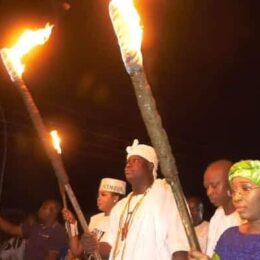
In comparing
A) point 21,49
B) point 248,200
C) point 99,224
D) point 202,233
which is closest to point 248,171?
point 248,200

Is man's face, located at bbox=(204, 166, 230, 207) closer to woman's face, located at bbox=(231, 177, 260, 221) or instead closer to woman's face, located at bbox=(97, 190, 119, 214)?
woman's face, located at bbox=(231, 177, 260, 221)

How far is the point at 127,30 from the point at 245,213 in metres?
1.24

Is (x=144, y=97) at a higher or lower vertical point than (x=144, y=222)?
higher

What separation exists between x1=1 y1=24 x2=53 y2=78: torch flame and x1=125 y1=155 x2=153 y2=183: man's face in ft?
4.08

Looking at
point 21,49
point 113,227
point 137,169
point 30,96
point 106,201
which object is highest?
point 21,49

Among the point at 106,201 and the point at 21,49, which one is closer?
the point at 21,49

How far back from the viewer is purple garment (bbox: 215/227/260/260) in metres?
3.51

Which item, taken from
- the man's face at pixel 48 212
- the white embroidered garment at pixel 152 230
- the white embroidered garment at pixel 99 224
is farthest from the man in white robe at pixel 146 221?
the man's face at pixel 48 212

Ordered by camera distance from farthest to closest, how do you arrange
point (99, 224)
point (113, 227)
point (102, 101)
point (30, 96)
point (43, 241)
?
point (102, 101) < point (43, 241) < point (99, 224) < point (113, 227) < point (30, 96)

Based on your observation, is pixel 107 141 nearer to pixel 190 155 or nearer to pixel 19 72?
pixel 190 155

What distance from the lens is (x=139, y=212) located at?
5.21 meters

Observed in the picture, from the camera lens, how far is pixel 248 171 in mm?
3680

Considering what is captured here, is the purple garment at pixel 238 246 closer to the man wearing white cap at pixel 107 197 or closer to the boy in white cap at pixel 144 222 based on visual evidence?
the boy in white cap at pixel 144 222

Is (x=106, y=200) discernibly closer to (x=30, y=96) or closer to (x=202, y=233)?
(x=202, y=233)
